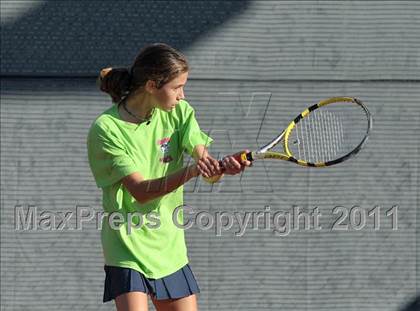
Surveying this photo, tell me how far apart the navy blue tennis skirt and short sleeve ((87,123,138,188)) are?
0.32 m

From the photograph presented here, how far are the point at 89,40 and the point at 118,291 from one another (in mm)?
1913

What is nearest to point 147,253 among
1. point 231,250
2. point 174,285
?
point 174,285

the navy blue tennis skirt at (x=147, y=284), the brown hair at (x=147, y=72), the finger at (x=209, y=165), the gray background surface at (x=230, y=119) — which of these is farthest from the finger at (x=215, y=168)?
the gray background surface at (x=230, y=119)

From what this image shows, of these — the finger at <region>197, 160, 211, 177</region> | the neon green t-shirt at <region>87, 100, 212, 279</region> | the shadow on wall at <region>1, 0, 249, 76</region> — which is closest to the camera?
the finger at <region>197, 160, 211, 177</region>

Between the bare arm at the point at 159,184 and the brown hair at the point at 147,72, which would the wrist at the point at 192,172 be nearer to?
the bare arm at the point at 159,184

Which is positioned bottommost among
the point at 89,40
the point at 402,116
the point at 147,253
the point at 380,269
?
the point at 380,269

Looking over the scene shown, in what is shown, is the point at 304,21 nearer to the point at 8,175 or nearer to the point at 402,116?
the point at 402,116

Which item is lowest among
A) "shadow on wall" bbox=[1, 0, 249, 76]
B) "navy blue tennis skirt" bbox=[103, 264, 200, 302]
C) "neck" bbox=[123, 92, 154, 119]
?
"navy blue tennis skirt" bbox=[103, 264, 200, 302]

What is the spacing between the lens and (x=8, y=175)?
5074mm

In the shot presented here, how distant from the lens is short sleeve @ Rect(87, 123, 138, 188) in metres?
3.46

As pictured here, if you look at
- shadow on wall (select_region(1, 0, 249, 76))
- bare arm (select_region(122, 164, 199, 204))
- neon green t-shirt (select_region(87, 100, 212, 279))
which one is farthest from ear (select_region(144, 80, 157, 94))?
shadow on wall (select_region(1, 0, 249, 76))

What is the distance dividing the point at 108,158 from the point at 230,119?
5.47ft

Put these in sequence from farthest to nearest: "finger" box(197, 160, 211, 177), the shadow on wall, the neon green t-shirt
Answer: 1. the shadow on wall
2. the neon green t-shirt
3. "finger" box(197, 160, 211, 177)

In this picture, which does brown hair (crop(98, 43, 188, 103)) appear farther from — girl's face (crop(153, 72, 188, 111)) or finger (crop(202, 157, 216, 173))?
finger (crop(202, 157, 216, 173))
